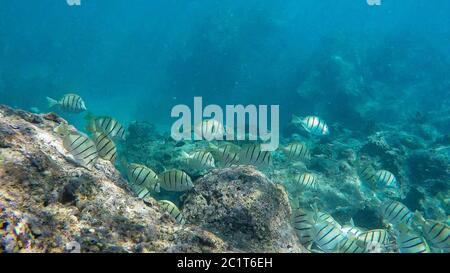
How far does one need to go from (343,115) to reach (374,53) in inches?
594

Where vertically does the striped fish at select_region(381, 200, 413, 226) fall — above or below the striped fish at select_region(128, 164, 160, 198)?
below

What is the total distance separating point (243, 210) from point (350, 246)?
1295mm

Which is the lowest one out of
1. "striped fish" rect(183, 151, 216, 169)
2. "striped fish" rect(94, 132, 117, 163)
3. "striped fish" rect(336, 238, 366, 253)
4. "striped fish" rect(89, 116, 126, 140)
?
"striped fish" rect(336, 238, 366, 253)

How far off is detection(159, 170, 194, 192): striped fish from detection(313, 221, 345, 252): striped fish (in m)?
1.71

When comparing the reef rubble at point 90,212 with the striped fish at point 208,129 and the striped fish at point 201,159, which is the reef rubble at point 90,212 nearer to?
the striped fish at point 201,159

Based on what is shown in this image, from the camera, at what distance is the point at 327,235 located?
382cm

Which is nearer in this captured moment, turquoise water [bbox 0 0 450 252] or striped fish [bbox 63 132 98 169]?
striped fish [bbox 63 132 98 169]

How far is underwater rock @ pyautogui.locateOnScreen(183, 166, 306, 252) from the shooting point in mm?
3365

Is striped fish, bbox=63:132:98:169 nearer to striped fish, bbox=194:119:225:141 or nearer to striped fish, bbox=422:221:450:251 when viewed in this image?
striped fish, bbox=194:119:225:141

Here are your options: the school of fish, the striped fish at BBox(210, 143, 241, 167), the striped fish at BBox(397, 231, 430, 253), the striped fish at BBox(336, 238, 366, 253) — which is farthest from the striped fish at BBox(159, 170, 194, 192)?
the striped fish at BBox(397, 231, 430, 253)
